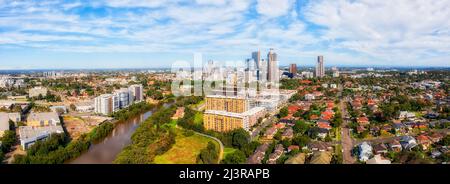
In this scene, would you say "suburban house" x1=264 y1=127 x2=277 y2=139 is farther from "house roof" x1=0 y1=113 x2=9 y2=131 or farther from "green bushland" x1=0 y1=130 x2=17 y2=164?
"house roof" x1=0 y1=113 x2=9 y2=131

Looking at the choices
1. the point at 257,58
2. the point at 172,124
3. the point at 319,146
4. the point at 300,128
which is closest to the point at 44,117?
the point at 172,124

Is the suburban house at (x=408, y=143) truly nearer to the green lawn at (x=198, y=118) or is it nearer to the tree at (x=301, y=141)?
the tree at (x=301, y=141)

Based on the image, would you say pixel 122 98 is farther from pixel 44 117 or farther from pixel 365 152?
pixel 365 152

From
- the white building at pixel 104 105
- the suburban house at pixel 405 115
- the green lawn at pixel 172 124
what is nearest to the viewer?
the green lawn at pixel 172 124

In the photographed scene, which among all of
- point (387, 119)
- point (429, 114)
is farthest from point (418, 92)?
point (387, 119)

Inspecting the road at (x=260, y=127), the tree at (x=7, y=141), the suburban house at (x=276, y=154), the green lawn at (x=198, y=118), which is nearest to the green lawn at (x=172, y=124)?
the green lawn at (x=198, y=118)

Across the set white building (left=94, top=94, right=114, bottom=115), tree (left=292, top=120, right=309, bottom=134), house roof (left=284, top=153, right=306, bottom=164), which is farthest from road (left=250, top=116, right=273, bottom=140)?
white building (left=94, top=94, right=114, bottom=115)
